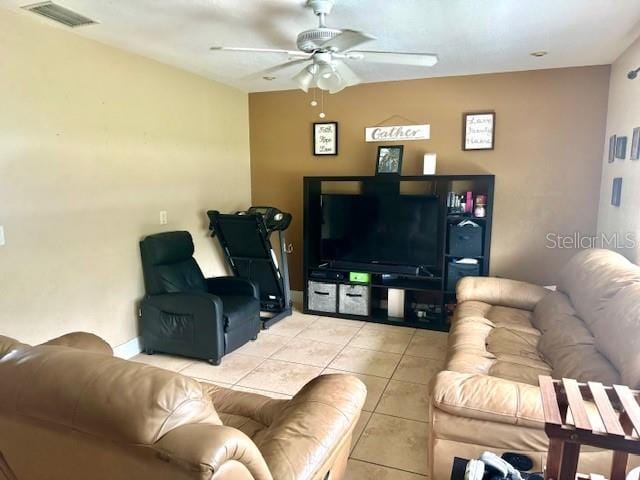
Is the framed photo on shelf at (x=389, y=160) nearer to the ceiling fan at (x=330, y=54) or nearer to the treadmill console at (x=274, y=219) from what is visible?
the treadmill console at (x=274, y=219)

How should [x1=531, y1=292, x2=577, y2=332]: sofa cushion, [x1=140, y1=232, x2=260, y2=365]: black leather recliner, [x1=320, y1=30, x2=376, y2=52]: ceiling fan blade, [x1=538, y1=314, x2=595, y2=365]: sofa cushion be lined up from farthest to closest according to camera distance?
[x1=140, y1=232, x2=260, y2=365]: black leather recliner < [x1=531, y1=292, x2=577, y2=332]: sofa cushion < [x1=538, y1=314, x2=595, y2=365]: sofa cushion < [x1=320, y1=30, x2=376, y2=52]: ceiling fan blade

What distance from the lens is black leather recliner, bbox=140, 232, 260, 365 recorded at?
11.3 feet

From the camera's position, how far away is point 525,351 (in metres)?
2.65

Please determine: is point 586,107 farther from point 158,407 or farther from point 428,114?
point 158,407

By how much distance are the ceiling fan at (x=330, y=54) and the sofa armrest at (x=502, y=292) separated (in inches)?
74.7

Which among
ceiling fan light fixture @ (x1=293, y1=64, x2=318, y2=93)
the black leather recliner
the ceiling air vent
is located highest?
the ceiling air vent

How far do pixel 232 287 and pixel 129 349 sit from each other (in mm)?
1008

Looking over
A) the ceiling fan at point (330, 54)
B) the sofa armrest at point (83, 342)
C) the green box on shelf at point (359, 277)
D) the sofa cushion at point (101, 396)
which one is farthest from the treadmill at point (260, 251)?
the sofa cushion at point (101, 396)

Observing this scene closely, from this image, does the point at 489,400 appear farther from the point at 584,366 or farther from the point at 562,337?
the point at 562,337

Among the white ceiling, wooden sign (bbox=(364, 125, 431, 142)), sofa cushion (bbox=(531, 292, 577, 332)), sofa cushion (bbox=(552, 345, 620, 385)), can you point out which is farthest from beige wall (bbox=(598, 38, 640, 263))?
wooden sign (bbox=(364, 125, 431, 142))

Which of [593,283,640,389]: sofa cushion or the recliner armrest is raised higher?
[593,283,640,389]: sofa cushion

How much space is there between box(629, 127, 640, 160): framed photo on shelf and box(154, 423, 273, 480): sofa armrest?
3.14 metres

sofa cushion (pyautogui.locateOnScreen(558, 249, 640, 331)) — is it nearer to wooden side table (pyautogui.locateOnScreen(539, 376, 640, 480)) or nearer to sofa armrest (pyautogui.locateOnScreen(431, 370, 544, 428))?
sofa armrest (pyautogui.locateOnScreen(431, 370, 544, 428))

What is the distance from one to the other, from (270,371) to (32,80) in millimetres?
2609
